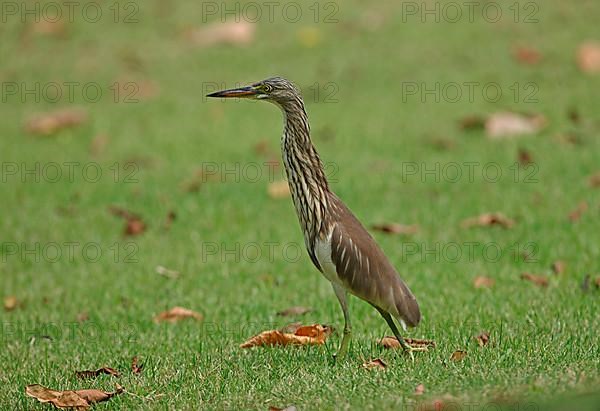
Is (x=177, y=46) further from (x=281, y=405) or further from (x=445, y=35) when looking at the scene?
(x=281, y=405)

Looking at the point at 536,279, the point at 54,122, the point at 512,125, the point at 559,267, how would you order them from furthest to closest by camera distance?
the point at 54,122 < the point at 512,125 < the point at 559,267 < the point at 536,279

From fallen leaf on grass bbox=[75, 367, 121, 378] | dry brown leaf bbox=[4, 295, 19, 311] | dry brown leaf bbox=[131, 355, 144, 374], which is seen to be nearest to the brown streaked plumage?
dry brown leaf bbox=[131, 355, 144, 374]

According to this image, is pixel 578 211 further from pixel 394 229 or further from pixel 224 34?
pixel 224 34

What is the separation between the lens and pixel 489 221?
9.88 metres

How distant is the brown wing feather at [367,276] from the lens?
6.11 m

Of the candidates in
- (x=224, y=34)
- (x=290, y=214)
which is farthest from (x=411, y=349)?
(x=224, y=34)

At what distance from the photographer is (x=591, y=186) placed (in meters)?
10.7

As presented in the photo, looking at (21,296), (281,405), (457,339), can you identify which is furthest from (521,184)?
(281,405)

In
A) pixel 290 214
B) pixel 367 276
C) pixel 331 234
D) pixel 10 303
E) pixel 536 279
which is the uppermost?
pixel 331 234

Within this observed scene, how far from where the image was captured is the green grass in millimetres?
6008

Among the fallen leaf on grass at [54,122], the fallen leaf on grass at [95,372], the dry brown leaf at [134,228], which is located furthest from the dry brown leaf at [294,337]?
the fallen leaf on grass at [54,122]

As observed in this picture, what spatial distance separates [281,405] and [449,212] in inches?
213

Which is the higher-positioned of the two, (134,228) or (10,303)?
(134,228)

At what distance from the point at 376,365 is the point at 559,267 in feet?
10.4
